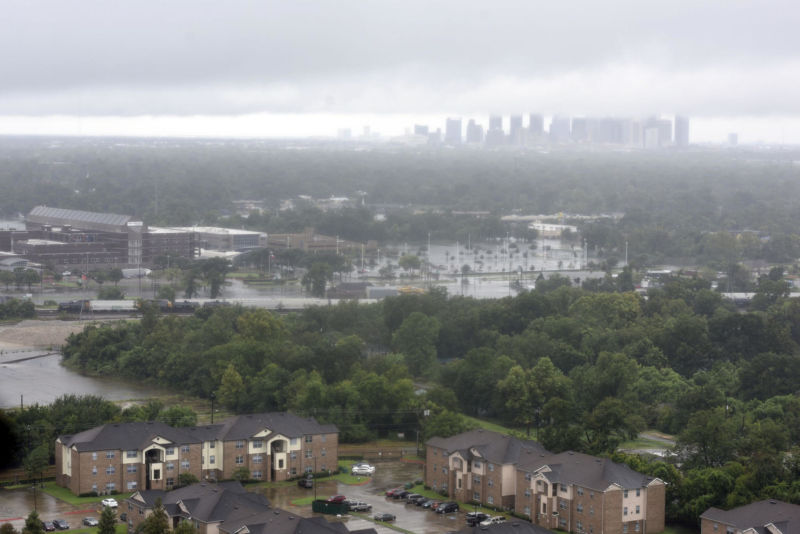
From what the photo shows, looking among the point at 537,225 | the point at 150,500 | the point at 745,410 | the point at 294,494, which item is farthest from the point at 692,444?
the point at 537,225

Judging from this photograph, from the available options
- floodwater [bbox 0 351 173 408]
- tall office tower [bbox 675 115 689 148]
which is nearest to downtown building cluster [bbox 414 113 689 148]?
tall office tower [bbox 675 115 689 148]

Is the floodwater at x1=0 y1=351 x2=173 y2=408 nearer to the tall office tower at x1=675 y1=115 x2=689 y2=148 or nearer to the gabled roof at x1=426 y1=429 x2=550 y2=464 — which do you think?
the gabled roof at x1=426 y1=429 x2=550 y2=464

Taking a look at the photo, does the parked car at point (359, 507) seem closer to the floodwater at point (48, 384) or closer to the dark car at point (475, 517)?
the dark car at point (475, 517)

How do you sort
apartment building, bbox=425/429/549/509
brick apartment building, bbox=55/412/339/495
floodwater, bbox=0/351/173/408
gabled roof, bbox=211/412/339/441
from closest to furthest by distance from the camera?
1. apartment building, bbox=425/429/549/509
2. brick apartment building, bbox=55/412/339/495
3. gabled roof, bbox=211/412/339/441
4. floodwater, bbox=0/351/173/408

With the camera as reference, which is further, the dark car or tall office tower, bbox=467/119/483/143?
tall office tower, bbox=467/119/483/143

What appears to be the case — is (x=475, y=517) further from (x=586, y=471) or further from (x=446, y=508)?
(x=586, y=471)

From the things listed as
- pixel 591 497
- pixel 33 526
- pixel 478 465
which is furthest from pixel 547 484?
pixel 33 526

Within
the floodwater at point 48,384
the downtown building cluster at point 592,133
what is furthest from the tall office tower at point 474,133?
the floodwater at point 48,384
